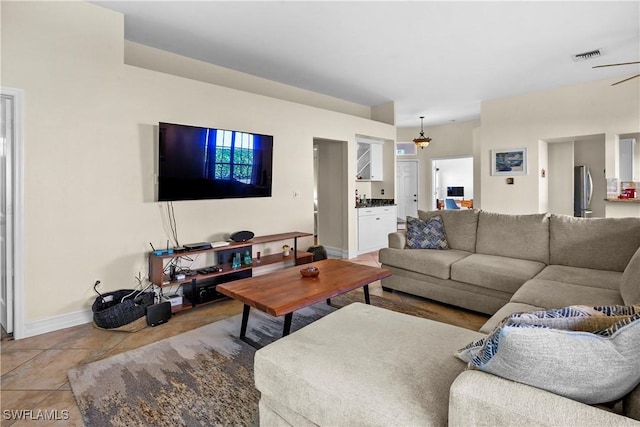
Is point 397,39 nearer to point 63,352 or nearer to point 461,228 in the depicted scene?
point 461,228

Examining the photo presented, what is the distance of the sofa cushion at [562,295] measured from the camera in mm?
2123

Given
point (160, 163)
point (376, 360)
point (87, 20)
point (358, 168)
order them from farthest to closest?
point (358, 168) < point (160, 163) < point (87, 20) < point (376, 360)

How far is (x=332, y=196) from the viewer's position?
5871 mm

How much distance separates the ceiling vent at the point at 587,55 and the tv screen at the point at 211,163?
3956mm

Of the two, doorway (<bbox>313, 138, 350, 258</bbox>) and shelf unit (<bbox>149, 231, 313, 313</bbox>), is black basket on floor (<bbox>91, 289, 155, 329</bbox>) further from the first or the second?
doorway (<bbox>313, 138, 350, 258</bbox>)

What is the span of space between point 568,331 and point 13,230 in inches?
142

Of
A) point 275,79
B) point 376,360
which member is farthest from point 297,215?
point 376,360

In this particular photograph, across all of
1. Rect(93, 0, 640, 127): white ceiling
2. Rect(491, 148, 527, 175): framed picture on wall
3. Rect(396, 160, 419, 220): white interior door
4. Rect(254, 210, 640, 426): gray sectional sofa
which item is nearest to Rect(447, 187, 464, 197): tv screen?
Rect(396, 160, 419, 220): white interior door

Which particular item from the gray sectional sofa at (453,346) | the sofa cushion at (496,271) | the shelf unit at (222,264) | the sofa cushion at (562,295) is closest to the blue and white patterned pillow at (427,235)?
the gray sectional sofa at (453,346)

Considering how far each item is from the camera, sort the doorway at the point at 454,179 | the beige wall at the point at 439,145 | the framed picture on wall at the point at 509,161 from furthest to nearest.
→ the doorway at the point at 454,179 < the beige wall at the point at 439,145 < the framed picture on wall at the point at 509,161

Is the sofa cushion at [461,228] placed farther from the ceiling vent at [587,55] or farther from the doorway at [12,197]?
the doorway at [12,197]

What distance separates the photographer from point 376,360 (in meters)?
1.36

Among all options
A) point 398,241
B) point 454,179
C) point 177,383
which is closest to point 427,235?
point 398,241

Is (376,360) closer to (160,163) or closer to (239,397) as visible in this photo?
(239,397)
